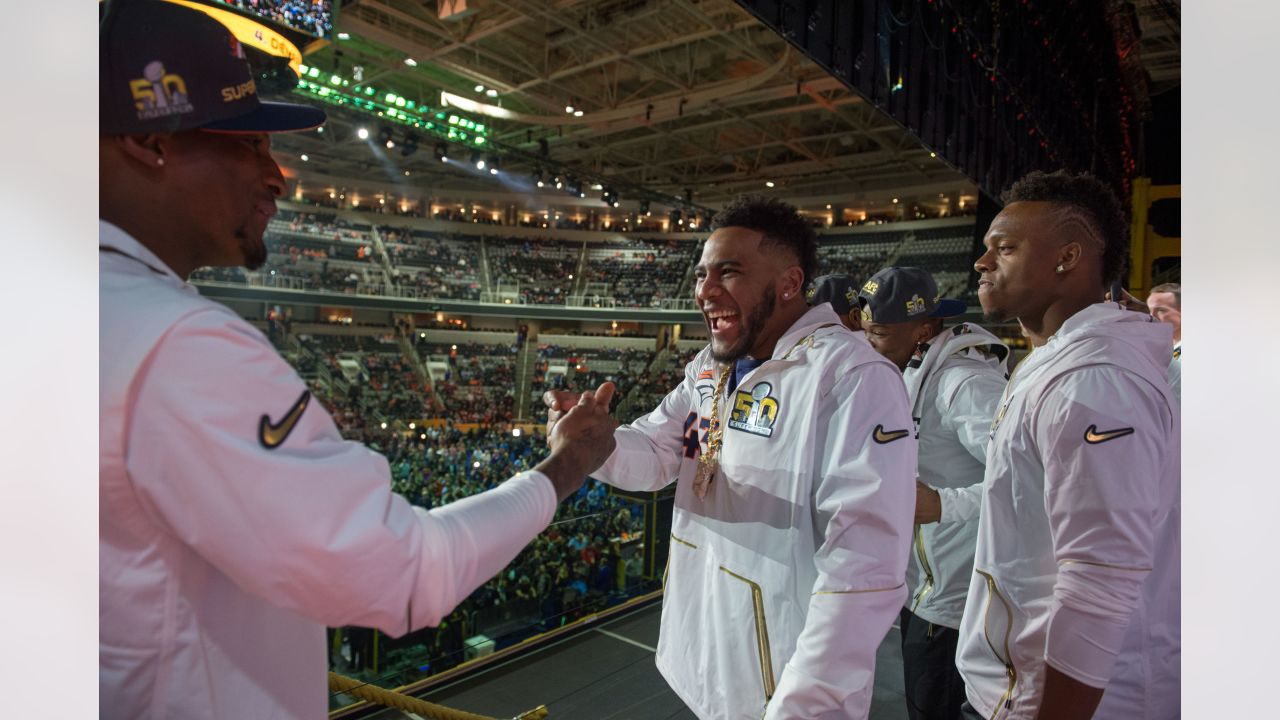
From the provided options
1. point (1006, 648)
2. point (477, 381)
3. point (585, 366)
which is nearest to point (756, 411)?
point (1006, 648)

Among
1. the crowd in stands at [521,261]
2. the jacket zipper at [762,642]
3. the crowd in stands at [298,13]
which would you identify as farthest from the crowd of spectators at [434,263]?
the jacket zipper at [762,642]

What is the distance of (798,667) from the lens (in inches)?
51.9

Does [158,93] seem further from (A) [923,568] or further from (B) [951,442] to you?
(A) [923,568]

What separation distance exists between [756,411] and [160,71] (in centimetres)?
130

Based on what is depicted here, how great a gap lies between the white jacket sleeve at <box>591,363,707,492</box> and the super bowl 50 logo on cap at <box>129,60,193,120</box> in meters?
1.18

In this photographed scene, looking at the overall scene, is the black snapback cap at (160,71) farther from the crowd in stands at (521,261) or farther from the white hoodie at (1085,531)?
the crowd in stands at (521,261)

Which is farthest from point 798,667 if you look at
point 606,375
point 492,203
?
point 492,203

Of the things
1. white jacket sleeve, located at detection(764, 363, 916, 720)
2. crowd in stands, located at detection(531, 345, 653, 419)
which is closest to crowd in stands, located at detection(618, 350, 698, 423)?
crowd in stands, located at detection(531, 345, 653, 419)

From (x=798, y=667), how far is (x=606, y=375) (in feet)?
78.3

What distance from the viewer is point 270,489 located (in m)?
0.76

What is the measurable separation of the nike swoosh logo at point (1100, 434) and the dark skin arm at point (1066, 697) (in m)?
0.47

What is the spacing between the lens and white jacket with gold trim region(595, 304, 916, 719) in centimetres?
132

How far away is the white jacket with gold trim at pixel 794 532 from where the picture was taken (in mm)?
1322
